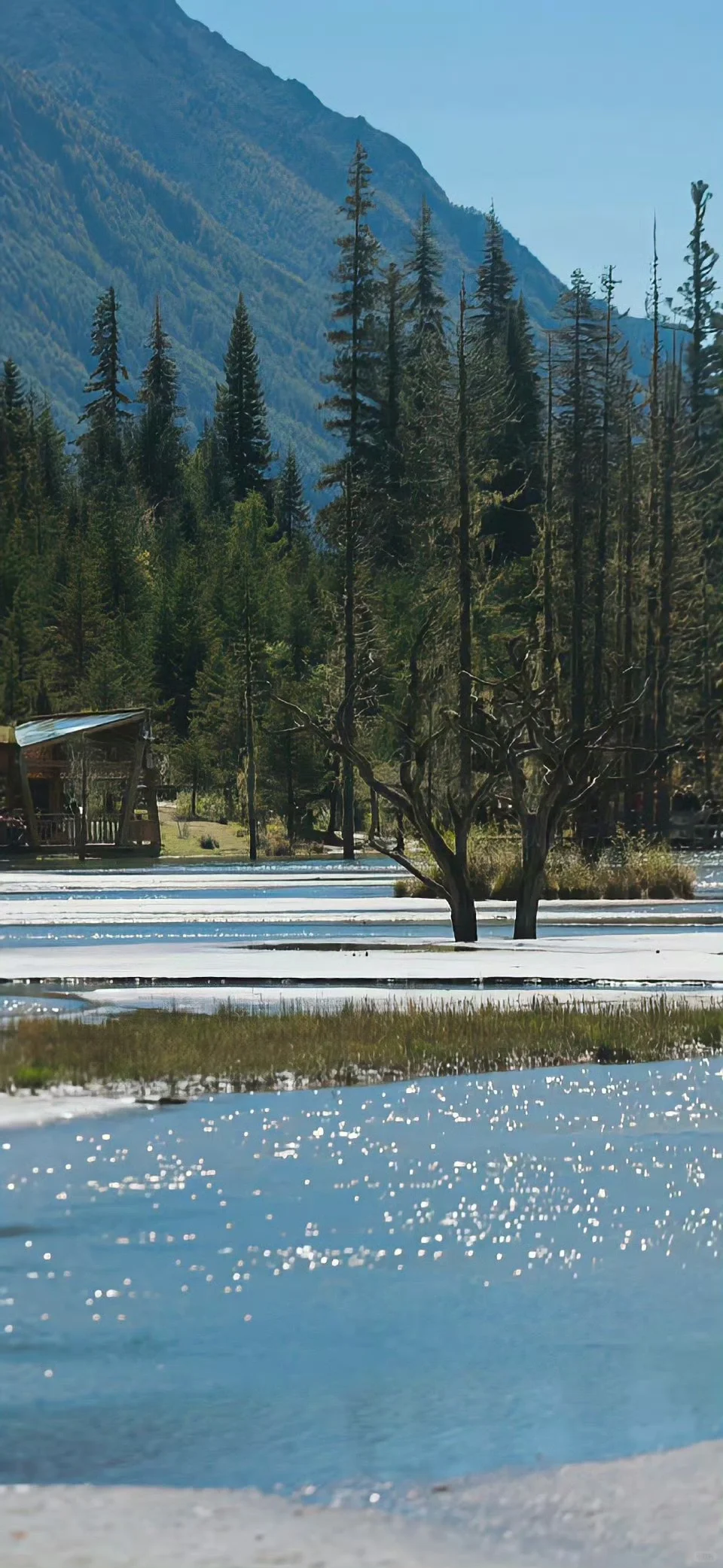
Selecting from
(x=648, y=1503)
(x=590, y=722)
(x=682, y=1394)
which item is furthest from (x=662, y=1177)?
(x=590, y=722)

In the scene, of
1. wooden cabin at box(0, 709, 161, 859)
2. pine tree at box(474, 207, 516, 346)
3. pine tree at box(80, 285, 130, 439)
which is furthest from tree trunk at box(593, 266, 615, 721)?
pine tree at box(80, 285, 130, 439)

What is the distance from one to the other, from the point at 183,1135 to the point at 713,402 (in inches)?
4451

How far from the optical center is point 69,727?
228 feet

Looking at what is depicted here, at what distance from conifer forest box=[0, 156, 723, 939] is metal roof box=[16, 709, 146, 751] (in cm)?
495

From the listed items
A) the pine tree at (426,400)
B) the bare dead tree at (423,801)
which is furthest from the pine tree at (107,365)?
the bare dead tree at (423,801)

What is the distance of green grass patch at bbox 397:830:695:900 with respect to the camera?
4759 centimetres

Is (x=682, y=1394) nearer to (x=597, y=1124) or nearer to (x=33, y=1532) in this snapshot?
(x=33, y=1532)

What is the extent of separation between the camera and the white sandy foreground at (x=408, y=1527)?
5.96m

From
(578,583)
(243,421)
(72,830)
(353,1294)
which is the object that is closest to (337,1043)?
(353,1294)

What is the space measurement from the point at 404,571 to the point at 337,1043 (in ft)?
288

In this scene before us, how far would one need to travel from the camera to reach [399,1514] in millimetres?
6348

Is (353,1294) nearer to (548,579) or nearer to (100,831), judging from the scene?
(548,579)

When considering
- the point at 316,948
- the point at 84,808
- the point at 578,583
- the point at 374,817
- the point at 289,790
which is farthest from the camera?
the point at 289,790

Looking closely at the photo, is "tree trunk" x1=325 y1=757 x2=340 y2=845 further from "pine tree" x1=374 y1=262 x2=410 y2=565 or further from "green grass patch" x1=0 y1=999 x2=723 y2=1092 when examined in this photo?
"green grass patch" x1=0 y1=999 x2=723 y2=1092
